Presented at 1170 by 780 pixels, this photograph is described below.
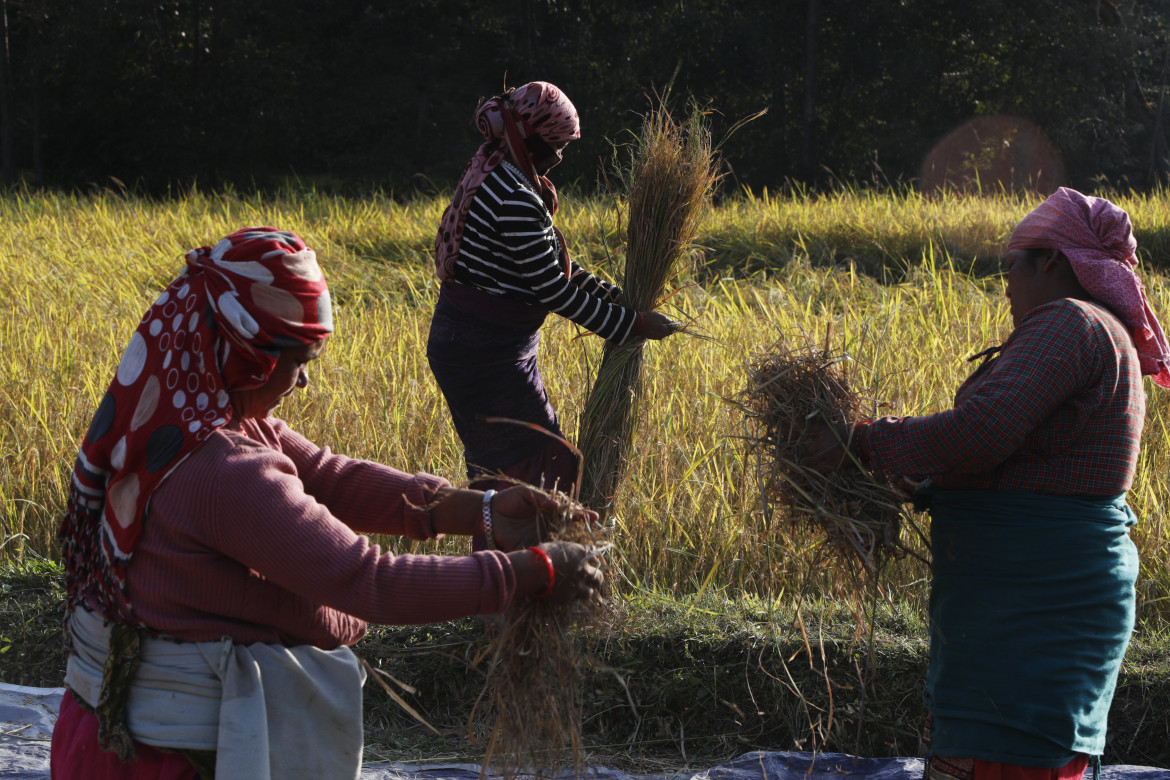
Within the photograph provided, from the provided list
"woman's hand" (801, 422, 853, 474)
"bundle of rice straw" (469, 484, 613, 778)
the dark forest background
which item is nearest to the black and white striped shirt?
"woman's hand" (801, 422, 853, 474)

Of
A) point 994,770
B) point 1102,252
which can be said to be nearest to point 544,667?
point 994,770

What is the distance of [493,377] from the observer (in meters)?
2.71

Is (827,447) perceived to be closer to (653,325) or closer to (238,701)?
(653,325)

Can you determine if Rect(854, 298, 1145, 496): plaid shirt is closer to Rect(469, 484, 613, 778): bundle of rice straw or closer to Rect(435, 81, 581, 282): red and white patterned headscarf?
Rect(469, 484, 613, 778): bundle of rice straw

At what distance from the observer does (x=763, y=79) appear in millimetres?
14711

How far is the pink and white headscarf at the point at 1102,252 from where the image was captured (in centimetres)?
171

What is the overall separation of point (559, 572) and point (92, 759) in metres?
0.66

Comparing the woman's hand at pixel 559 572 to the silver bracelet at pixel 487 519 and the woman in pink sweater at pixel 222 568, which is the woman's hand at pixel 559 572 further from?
the silver bracelet at pixel 487 519

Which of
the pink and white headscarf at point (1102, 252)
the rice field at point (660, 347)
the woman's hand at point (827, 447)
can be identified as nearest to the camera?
the pink and white headscarf at point (1102, 252)

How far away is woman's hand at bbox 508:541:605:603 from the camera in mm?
1402

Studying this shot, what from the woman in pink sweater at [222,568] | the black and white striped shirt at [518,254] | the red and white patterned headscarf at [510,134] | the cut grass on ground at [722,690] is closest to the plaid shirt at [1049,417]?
the woman in pink sweater at [222,568]

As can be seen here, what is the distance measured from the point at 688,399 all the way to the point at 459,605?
2.61 metres

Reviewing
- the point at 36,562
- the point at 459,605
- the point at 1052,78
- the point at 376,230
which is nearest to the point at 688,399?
the point at 36,562

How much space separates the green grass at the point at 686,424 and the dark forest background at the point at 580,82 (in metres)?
7.46
